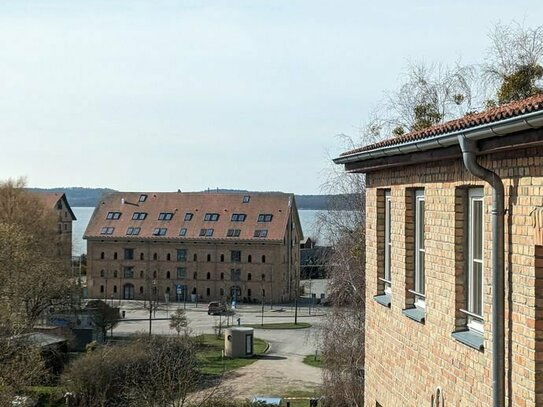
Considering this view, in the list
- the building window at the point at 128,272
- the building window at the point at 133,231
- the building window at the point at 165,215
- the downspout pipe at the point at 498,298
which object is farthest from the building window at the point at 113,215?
the downspout pipe at the point at 498,298

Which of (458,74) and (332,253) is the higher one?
(458,74)

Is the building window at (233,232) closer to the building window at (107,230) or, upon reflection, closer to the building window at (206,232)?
the building window at (206,232)

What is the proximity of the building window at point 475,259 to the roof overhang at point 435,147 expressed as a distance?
20.2 inches

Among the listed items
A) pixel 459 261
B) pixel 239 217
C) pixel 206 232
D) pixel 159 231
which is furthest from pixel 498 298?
pixel 159 231

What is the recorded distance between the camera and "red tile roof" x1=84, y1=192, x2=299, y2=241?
81188mm

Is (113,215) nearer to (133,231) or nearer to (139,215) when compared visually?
(139,215)

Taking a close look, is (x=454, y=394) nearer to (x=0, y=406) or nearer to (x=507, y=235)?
(x=507, y=235)

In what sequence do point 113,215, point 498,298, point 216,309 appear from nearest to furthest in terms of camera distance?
point 498,298, point 216,309, point 113,215

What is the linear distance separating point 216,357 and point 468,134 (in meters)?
45.1

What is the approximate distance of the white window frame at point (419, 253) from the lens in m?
9.44

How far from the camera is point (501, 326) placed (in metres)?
6.71

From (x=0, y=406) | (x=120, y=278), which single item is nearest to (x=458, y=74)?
(x=0, y=406)

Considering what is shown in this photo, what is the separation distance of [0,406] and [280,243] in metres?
56.8

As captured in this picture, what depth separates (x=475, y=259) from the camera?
305 inches
